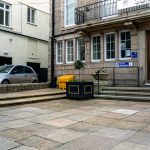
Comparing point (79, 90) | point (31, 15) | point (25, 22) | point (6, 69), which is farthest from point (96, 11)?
point (31, 15)

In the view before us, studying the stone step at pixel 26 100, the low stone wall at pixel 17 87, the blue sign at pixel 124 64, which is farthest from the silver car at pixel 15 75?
the blue sign at pixel 124 64

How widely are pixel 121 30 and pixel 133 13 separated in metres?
1.14

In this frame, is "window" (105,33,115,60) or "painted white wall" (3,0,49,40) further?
"painted white wall" (3,0,49,40)

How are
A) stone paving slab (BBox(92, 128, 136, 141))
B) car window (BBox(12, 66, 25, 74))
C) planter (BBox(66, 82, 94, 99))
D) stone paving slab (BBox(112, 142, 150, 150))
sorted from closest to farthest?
1. stone paving slab (BBox(112, 142, 150, 150))
2. stone paving slab (BBox(92, 128, 136, 141))
3. planter (BBox(66, 82, 94, 99))
4. car window (BBox(12, 66, 25, 74))

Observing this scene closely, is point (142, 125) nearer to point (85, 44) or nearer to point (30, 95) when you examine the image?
point (30, 95)

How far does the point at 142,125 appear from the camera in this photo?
6.13 m

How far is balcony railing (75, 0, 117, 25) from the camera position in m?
14.5

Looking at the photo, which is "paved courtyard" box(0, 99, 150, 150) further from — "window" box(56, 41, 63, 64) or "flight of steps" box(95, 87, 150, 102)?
"window" box(56, 41, 63, 64)

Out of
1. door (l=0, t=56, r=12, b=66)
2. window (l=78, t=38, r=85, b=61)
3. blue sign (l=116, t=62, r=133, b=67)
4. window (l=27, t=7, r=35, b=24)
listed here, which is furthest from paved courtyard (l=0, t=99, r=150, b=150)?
window (l=27, t=7, r=35, b=24)

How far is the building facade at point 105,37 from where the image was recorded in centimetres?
1311

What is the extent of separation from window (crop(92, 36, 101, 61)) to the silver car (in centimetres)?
388

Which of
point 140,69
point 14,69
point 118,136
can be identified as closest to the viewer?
point 118,136

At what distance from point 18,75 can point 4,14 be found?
732 centimetres

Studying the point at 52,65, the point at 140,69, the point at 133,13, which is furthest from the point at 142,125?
the point at 52,65
